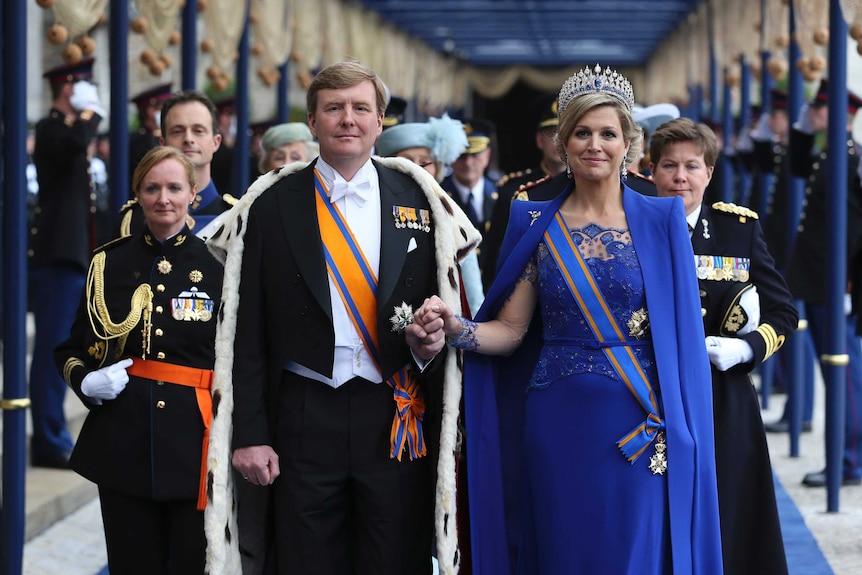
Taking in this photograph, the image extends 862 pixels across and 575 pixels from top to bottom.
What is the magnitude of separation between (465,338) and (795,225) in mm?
5115

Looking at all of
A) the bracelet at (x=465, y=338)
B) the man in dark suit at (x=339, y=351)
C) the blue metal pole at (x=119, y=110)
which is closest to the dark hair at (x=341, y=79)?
the man in dark suit at (x=339, y=351)

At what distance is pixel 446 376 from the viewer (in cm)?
371

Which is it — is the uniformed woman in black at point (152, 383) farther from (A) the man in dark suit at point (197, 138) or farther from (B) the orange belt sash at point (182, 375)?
(A) the man in dark suit at point (197, 138)

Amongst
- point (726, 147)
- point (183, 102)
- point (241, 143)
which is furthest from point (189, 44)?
point (726, 147)

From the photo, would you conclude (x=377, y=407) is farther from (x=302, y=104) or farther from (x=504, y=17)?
(x=302, y=104)

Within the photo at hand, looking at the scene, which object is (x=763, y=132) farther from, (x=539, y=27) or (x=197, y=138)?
(x=539, y=27)

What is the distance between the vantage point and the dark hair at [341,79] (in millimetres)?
3525

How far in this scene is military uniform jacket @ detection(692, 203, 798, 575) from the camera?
13.3ft

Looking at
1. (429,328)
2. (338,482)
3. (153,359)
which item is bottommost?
(338,482)

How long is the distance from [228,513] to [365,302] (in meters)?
0.66

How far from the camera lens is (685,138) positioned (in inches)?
167

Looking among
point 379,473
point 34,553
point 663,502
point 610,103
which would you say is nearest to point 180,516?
point 379,473

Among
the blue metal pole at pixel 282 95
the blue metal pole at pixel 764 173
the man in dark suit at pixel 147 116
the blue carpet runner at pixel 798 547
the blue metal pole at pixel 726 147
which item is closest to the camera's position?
the blue carpet runner at pixel 798 547

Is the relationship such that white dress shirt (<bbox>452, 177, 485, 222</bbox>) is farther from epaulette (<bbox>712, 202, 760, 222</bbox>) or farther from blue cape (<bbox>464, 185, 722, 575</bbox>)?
blue cape (<bbox>464, 185, 722, 575</bbox>)
